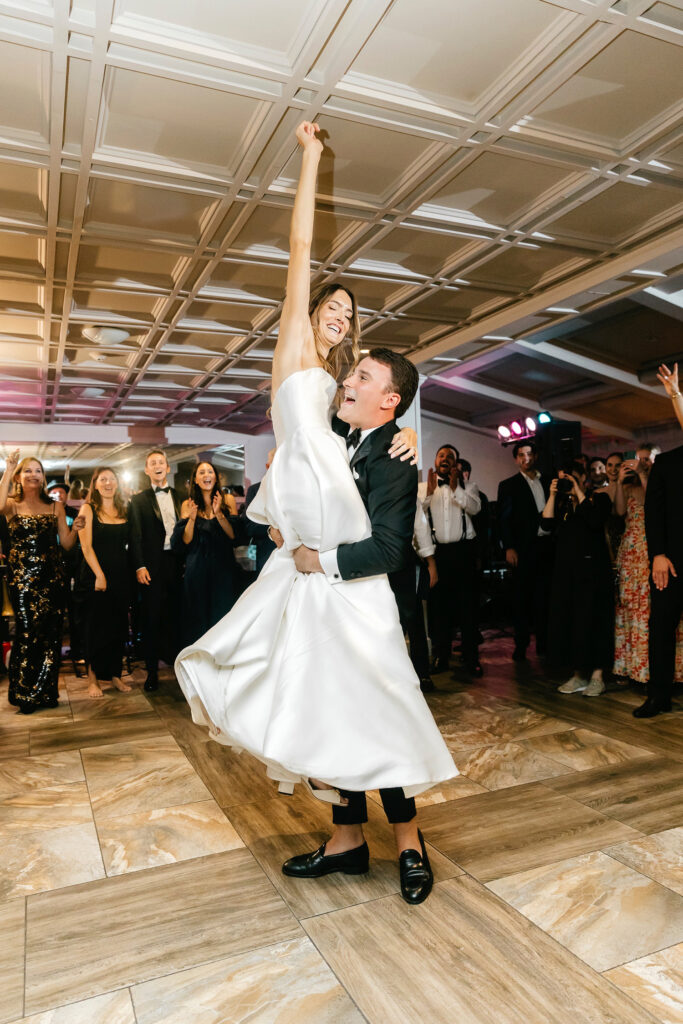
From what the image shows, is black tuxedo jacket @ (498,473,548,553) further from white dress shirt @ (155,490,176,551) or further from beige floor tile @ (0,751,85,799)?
beige floor tile @ (0,751,85,799)

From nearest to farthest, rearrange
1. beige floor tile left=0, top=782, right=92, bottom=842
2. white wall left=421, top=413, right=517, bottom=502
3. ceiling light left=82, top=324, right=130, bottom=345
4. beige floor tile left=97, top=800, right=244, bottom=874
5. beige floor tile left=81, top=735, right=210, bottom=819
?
beige floor tile left=97, top=800, right=244, bottom=874 < beige floor tile left=0, top=782, right=92, bottom=842 < beige floor tile left=81, top=735, right=210, bottom=819 < ceiling light left=82, top=324, right=130, bottom=345 < white wall left=421, top=413, right=517, bottom=502

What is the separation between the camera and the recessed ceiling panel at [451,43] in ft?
10.5

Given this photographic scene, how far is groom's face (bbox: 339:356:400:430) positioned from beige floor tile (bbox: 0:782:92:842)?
1.79 metres

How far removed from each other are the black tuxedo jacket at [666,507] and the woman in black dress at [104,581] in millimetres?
3312

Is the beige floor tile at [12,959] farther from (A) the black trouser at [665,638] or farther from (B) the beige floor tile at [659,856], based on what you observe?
(A) the black trouser at [665,638]

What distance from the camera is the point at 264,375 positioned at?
958 centimetres

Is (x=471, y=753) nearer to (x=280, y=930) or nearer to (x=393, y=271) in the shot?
(x=280, y=930)

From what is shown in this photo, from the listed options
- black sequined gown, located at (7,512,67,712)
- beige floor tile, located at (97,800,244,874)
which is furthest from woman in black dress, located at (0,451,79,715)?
beige floor tile, located at (97,800,244,874)

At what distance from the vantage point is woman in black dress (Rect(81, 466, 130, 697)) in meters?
4.61

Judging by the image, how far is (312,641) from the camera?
1.71m

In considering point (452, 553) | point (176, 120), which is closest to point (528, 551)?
point (452, 553)

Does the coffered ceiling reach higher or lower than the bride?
higher

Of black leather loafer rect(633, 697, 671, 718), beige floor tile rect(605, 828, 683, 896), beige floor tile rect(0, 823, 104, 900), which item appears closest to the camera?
beige floor tile rect(605, 828, 683, 896)

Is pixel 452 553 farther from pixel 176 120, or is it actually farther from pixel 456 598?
pixel 176 120
